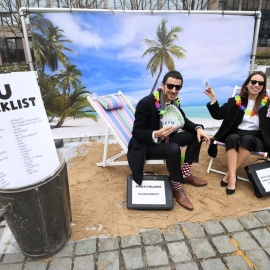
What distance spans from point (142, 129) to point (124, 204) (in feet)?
2.93

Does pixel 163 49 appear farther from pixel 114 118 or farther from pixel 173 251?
pixel 173 251

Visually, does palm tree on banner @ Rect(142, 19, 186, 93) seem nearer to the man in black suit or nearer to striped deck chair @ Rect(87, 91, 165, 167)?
striped deck chair @ Rect(87, 91, 165, 167)

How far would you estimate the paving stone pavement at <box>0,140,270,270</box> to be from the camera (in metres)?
1.80

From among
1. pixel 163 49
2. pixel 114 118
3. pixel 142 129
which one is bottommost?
pixel 114 118

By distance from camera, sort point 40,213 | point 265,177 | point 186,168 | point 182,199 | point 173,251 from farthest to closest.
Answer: point 186,168 → point 265,177 → point 182,199 → point 173,251 → point 40,213

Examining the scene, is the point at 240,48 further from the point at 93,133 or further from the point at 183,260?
the point at 183,260

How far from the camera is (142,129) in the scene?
2498 millimetres

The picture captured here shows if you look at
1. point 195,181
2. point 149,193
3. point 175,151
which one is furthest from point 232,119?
point 149,193

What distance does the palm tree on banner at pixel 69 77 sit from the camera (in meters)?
4.05

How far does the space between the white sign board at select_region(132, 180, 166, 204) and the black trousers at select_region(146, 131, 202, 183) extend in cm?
20

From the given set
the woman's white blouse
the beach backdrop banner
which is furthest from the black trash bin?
the beach backdrop banner

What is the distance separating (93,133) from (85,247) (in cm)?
295

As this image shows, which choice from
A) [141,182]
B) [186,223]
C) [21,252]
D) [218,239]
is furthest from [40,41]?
[218,239]

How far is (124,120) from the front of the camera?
3.47m
